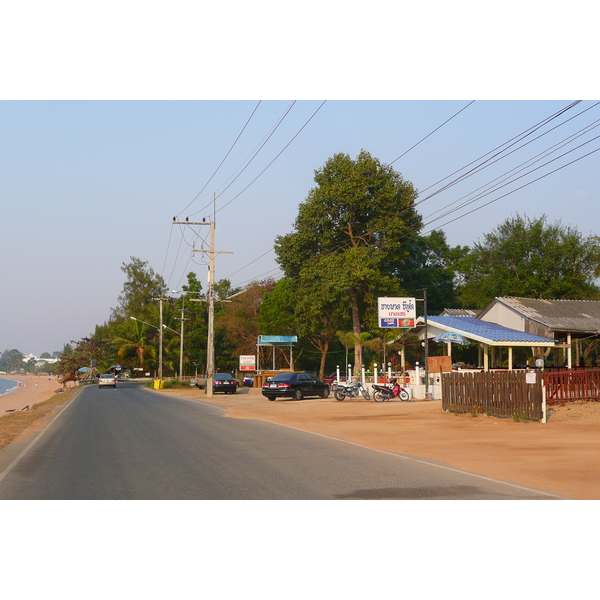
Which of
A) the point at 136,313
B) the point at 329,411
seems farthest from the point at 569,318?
the point at 136,313

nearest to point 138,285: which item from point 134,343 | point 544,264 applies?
point 134,343

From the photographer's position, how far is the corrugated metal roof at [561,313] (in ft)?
112

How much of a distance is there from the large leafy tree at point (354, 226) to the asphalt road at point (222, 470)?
37.6 meters

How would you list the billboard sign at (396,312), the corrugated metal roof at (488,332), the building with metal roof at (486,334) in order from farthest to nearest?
the billboard sign at (396,312), the corrugated metal roof at (488,332), the building with metal roof at (486,334)

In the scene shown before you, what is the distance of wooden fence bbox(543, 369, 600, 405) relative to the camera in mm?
22016

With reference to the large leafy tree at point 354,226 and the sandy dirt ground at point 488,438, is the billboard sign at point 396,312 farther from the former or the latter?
the large leafy tree at point 354,226

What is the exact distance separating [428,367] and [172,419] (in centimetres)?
1455

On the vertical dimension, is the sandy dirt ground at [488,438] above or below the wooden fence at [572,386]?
below

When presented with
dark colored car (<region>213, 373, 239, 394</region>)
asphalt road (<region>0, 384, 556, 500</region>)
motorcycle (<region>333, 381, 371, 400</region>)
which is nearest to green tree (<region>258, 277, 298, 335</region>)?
dark colored car (<region>213, 373, 239, 394</region>)

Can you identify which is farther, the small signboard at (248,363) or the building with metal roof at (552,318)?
the small signboard at (248,363)

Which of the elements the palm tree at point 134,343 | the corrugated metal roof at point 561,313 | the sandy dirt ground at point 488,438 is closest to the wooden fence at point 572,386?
the sandy dirt ground at point 488,438

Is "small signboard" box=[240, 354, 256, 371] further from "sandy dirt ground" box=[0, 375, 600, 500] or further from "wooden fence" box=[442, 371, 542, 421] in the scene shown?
"wooden fence" box=[442, 371, 542, 421]

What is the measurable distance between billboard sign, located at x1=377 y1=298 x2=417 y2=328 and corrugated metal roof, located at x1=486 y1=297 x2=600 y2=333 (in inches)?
231

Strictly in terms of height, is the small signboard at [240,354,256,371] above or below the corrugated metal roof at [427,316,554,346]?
below
